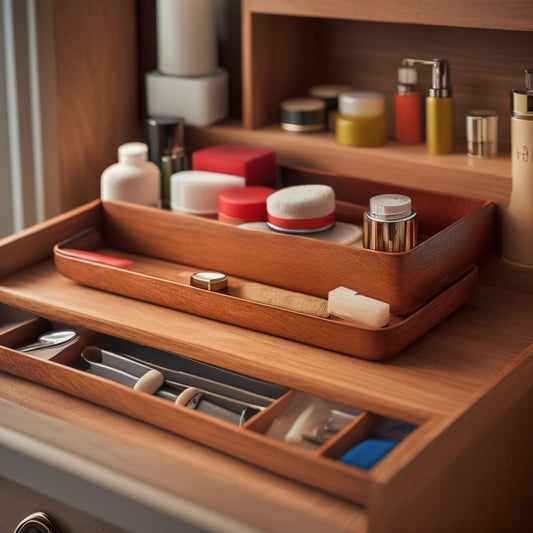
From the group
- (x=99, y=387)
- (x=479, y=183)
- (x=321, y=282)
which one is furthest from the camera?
(x=479, y=183)

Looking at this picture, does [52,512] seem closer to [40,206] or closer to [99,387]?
[99,387]

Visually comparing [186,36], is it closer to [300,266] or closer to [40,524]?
[300,266]

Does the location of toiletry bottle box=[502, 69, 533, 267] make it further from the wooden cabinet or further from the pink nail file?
the pink nail file

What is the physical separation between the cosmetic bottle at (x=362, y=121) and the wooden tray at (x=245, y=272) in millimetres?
247

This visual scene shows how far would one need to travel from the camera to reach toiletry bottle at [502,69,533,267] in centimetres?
116

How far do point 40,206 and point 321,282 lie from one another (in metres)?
0.59

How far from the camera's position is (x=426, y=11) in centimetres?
122

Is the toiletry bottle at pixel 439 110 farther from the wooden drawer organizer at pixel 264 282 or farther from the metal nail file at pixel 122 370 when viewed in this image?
the metal nail file at pixel 122 370

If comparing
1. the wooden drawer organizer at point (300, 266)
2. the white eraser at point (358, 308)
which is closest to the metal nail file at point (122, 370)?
the wooden drawer organizer at point (300, 266)

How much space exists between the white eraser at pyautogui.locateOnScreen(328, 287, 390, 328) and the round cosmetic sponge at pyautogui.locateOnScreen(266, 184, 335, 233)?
14 centimetres

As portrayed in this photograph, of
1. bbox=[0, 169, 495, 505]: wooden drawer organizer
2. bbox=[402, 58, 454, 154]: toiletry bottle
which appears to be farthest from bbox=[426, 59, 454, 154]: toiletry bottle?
bbox=[0, 169, 495, 505]: wooden drawer organizer

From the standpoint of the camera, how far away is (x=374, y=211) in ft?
3.61

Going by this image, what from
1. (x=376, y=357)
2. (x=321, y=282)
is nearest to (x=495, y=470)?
(x=376, y=357)

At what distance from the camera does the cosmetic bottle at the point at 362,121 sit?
4.50 feet
